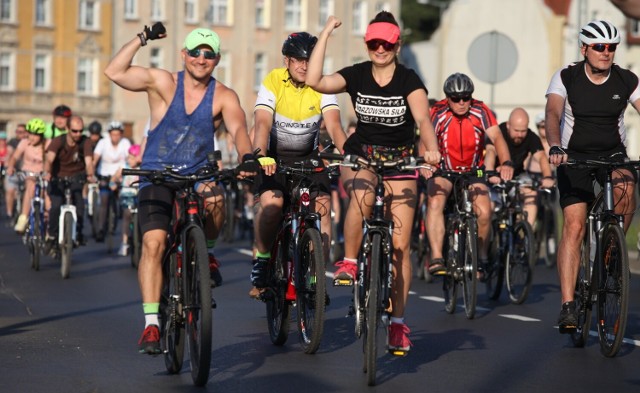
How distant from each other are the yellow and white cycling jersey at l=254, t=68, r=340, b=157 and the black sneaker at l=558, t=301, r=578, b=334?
85.6 inches

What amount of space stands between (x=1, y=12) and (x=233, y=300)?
225 ft

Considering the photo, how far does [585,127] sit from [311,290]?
2173 mm

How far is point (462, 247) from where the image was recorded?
548 inches

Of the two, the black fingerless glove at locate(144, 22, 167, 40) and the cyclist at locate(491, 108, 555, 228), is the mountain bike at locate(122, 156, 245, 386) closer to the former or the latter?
the black fingerless glove at locate(144, 22, 167, 40)

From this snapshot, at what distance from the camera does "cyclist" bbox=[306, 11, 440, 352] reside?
32.6 ft

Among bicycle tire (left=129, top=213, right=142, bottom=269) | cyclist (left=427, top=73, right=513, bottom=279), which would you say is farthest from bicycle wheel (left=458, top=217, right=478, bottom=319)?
bicycle tire (left=129, top=213, right=142, bottom=269)

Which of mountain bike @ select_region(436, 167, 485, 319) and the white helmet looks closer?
the white helmet

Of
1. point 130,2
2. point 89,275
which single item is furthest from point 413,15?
point 89,275

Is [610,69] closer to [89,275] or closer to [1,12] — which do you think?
[89,275]

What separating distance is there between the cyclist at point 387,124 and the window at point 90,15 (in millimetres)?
74167

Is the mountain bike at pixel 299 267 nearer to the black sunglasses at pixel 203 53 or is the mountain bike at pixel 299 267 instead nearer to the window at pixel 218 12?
the black sunglasses at pixel 203 53

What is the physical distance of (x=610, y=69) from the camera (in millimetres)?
11102

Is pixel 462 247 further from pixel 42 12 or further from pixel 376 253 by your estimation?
pixel 42 12

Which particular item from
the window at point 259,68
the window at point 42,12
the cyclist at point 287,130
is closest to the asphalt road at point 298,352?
the cyclist at point 287,130
